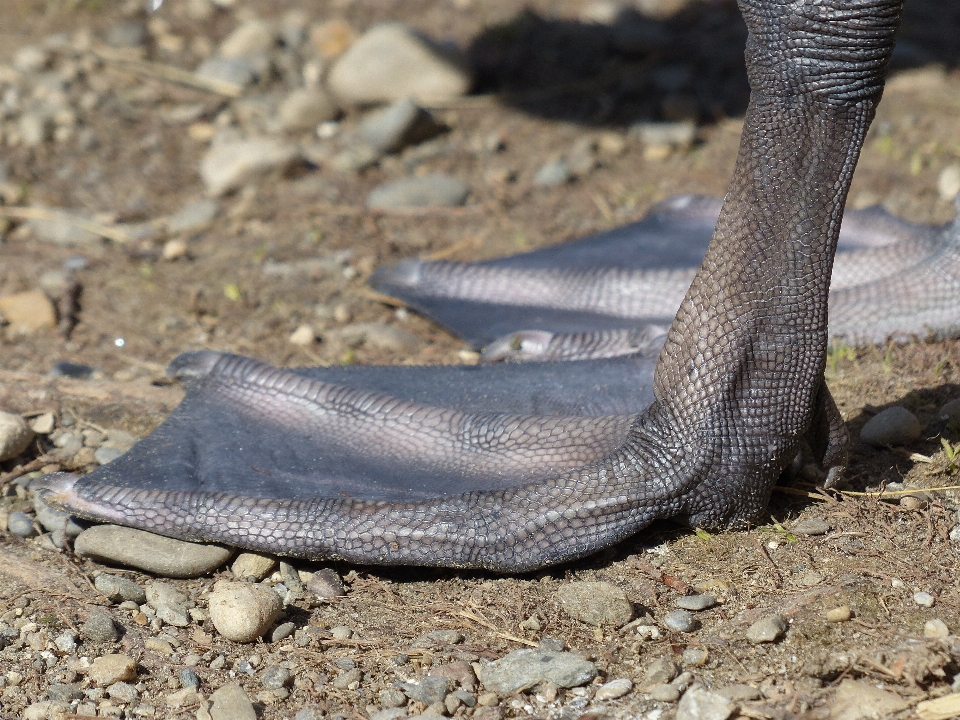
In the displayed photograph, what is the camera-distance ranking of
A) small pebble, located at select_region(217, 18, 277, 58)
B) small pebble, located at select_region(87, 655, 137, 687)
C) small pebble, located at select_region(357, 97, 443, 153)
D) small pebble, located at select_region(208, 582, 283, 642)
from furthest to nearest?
small pebble, located at select_region(217, 18, 277, 58)
small pebble, located at select_region(357, 97, 443, 153)
small pebble, located at select_region(208, 582, 283, 642)
small pebble, located at select_region(87, 655, 137, 687)

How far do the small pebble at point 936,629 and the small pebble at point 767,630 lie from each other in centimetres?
26

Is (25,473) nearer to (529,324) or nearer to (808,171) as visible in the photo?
(529,324)

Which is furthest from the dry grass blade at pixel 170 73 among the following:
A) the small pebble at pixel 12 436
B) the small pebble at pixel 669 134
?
the small pebble at pixel 12 436

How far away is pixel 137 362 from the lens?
11.9ft

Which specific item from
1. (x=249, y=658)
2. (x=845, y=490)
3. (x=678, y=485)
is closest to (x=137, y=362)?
(x=249, y=658)

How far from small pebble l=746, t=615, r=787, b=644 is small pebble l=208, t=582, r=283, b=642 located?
3.22ft

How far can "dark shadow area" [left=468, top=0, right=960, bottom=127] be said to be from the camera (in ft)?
18.2

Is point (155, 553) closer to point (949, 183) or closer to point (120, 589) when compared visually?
point (120, 589)

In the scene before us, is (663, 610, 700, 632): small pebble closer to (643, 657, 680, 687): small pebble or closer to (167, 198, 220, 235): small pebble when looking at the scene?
(643, 657, 680, 687): small pebble

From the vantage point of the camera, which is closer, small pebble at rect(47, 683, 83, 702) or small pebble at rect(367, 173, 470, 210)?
small pebble at rect(47, 683, 83, 702)

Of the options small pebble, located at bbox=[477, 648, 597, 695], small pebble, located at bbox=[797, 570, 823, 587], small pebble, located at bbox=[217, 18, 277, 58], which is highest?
small pebble, located at bbox=[217, 18, 277, 58]

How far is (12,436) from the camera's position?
290cm

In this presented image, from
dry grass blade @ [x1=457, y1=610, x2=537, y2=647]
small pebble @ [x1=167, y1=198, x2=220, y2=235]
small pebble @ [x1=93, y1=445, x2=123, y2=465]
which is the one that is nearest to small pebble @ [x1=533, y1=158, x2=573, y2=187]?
small pebble @ [x1=167, y1=198, x2=220, y2=235]

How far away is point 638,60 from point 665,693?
455 centimetres
